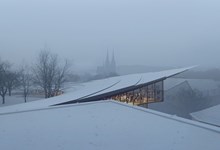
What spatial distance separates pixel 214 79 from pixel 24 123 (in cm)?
2743

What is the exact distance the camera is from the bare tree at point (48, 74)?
76.3ft

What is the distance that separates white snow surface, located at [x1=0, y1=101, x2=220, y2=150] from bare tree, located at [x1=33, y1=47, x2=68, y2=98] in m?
18.5

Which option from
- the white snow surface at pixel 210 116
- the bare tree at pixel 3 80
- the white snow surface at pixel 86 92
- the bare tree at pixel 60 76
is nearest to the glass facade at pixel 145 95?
the white snow surface at pixel 86 92

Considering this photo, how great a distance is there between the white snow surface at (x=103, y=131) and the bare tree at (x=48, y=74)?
18527mm

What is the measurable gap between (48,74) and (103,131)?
2059 centimetres

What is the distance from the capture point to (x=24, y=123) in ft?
13.7

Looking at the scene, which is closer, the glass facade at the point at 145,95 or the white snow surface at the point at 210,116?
the white snow surface at the point at 210,116

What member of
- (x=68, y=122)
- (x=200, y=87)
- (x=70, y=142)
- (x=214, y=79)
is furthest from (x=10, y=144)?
(x=214, y=79)

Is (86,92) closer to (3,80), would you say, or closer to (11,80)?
(3,80)

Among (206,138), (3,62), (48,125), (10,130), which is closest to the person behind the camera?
(206,138)

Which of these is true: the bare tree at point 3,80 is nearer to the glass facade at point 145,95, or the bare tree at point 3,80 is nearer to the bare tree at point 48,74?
the bare tree at point 48,74

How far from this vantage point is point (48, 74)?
23.5 meters

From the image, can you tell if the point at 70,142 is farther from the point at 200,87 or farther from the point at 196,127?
the point at 200,87

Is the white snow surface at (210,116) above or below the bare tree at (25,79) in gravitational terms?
below
